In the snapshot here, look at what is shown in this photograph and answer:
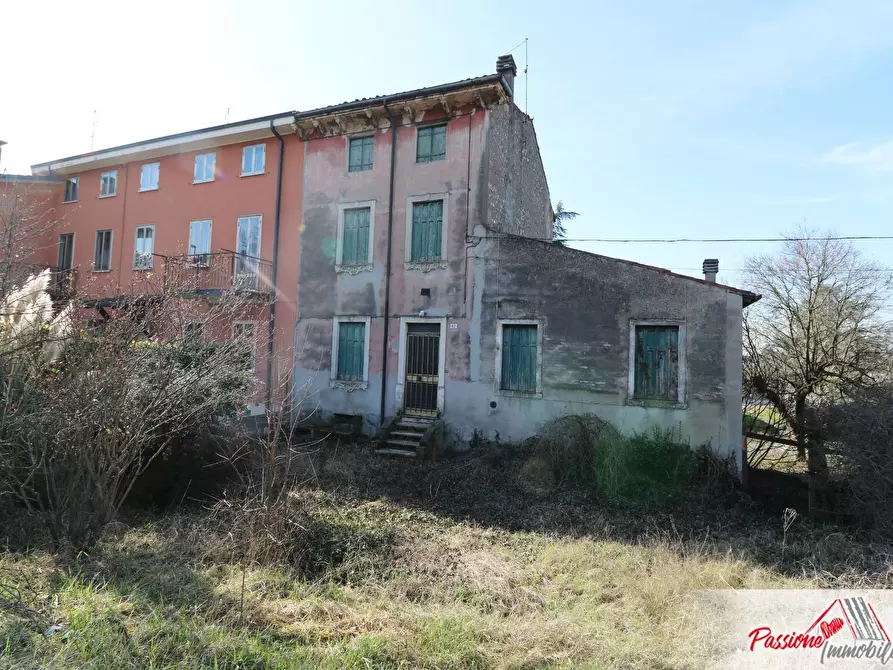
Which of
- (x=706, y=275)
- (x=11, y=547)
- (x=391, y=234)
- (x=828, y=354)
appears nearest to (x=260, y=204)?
(x=391, y=234)

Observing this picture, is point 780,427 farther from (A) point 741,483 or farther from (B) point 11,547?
(B) point 11,547

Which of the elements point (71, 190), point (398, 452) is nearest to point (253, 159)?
point (71, 190)

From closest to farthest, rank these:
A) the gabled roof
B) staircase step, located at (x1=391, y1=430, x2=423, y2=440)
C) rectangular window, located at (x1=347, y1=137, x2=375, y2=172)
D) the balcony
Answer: staircase step, located at (x1=391, y1=430, x2=423, y2=440), the gabled roof, rectangular window, located at (x1=347, y1=137, x2=375, y2=172), the balcony

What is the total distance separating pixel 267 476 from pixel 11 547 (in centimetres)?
305

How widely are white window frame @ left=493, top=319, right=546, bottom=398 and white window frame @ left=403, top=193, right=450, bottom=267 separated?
2.21 m

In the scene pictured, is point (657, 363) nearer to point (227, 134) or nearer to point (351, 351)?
point (351, 351)

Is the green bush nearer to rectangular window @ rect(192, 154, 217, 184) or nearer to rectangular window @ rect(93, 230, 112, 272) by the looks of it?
rectangular window @ rect(192, 154, 217, 184)

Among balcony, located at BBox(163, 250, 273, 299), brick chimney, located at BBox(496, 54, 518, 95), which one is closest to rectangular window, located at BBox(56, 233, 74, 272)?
balcony, located at BBox(163, 250, 273, 299)

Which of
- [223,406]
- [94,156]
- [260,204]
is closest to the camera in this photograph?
[223,406]

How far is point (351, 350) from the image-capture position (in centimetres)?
1369

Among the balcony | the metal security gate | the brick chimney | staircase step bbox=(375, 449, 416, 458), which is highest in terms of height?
the brick chimney

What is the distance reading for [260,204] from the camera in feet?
49.6

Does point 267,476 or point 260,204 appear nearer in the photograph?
point 267,476

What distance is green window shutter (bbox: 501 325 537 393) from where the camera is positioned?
1160 cm
